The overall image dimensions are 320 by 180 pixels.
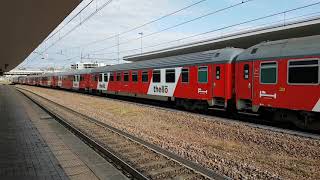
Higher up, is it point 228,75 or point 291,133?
point 228,75

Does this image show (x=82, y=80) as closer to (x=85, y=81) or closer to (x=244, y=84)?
(x=85, y=81)

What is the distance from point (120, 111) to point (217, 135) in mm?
11062

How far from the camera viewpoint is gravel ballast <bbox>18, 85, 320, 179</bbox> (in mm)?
9141

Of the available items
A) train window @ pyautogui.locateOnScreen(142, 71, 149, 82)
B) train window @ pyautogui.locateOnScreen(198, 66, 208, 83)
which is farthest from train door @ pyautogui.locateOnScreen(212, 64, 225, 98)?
train window @ pyautogui.locateOnScreen(142, 71, 149, 82)

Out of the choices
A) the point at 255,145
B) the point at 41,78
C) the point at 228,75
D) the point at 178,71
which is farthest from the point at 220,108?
the point at 41,78

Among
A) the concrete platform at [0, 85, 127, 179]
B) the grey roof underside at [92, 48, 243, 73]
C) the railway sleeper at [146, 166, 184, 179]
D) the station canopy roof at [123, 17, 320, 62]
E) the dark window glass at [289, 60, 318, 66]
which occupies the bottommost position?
the concrete platform at [0, 85, 127, 179]

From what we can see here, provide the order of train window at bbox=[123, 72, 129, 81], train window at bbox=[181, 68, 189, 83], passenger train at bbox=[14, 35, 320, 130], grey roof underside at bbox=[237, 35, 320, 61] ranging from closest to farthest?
grey roof underside at bbox=[237, 35, 320, 61] < passenger train at bbox=[14, 35, 320, 130] < train window at bbox=[181, 68, 189, 83] < train window at bbox=[123, 72, 129, 81]

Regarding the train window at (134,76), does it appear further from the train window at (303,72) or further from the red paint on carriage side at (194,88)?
the train window at (303,72)

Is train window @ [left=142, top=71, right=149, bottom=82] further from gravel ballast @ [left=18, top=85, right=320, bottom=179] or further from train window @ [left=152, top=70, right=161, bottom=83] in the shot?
gravel ballast @ [left=18, top=85, right=320, bottom=179]

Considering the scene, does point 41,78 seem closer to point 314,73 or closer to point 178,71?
point 178,71

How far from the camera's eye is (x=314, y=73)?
13.9 metres

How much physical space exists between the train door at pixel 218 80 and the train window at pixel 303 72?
463 cm

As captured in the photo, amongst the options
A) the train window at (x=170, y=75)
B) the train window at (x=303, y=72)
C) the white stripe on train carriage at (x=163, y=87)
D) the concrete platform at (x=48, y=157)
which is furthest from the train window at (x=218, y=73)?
the concrete platform at (x=48, y=157)

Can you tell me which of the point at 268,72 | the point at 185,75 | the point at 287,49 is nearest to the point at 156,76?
the point at 185,75
